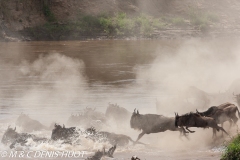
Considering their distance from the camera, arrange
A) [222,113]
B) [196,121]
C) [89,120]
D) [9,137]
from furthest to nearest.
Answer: [89,120]
[9,137]
[222,113]
[196,121]

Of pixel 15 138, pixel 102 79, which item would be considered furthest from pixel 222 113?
pixel 102 79

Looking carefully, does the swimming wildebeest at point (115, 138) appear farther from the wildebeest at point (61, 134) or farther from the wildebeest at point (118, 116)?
the wildebeest at point (118, 116)

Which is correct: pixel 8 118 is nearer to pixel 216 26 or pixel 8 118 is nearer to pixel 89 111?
pixel 89 111

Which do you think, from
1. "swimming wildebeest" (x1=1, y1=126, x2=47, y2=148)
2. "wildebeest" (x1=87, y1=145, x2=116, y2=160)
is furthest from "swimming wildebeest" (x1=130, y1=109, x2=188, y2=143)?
"swimming wildebeest" (x1=1, y1=126, x2=47, y2=148)

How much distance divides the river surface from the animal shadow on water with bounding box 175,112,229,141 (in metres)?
0.50

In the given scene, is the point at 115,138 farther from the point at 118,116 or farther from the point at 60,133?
the point at 118,116

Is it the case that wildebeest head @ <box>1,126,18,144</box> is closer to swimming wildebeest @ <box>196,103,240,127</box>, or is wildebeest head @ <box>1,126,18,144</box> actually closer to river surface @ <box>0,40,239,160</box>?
river surface @ <box>0,40,239,160</box>

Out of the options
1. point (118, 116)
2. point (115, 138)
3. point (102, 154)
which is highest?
point (118, 116)

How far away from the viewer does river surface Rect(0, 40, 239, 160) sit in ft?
49.0

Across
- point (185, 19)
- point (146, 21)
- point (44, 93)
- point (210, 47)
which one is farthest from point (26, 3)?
point (44, 93)

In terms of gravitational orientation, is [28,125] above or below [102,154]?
above

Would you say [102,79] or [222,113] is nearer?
[222,113]

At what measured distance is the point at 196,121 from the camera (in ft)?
47.0

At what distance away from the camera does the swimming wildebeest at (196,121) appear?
47.0 feet
